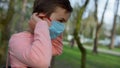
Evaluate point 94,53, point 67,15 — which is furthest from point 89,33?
point 67,15

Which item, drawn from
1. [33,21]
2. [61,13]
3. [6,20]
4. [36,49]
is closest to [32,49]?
[36,49]

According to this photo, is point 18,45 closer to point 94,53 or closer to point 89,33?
point 94,53

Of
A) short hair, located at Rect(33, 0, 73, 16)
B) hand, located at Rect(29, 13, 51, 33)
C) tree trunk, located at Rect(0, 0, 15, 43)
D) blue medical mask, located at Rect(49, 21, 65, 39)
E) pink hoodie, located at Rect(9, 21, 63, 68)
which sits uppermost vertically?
short hair, located at Rect(33, 0, 73, 16)

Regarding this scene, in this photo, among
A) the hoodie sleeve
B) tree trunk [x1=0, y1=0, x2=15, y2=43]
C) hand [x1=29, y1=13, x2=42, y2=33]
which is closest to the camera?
the hoodie sleeve

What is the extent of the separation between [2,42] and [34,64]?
12081 millimetres

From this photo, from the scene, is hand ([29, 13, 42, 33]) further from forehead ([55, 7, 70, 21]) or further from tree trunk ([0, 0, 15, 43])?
tree trunk ([0, 0, 15, 43])

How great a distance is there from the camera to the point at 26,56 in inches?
69.4

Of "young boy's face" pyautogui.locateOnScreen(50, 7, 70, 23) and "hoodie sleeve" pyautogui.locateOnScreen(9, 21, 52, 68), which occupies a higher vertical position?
"young boy's face" pyautogui.locateOnScreen(50, 7, 70, 23)

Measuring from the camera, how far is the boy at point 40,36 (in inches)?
68.2

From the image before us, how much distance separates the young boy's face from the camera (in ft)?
6.19

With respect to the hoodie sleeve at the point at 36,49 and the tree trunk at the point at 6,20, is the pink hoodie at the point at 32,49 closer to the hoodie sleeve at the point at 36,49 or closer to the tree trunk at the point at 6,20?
the hoodie sleeve at the point at 36,49

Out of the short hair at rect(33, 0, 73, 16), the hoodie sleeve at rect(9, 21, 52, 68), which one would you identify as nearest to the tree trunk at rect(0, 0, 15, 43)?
the short hair at rect(33, 0, 73, 16)

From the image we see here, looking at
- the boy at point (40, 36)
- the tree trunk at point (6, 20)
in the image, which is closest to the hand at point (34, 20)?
the boy at point (40, 36)

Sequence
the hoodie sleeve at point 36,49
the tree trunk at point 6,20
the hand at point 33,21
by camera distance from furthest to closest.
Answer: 1. the tree trunk at point 6,20
2. the hand at point 33,21
3. the hoodie sleeve at point 36,49
